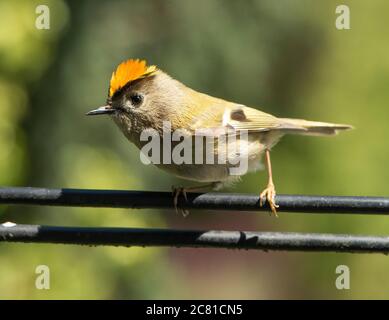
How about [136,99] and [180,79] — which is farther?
[180,79]

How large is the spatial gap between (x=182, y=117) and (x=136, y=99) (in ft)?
0.92

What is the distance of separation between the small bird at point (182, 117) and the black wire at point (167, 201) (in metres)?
0.87

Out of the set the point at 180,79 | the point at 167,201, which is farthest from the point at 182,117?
the point at 180,79

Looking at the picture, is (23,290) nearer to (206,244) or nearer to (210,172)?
(210,172)

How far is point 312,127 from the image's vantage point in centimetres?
471

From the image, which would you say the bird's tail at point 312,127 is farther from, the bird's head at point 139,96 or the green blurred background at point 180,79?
the green blurred background at point 180,79

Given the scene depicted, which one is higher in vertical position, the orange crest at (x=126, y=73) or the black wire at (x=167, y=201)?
the orange crest at (x=126, y=73)

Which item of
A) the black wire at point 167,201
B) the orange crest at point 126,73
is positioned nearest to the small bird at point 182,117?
the orange crest at point 126,73

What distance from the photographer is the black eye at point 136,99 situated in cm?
411

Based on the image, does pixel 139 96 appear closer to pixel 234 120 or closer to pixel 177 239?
pixel 234 120

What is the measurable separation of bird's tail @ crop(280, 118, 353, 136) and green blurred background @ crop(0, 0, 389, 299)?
4.07ft

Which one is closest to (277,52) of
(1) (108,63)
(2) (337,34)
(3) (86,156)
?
(2) (337,34)

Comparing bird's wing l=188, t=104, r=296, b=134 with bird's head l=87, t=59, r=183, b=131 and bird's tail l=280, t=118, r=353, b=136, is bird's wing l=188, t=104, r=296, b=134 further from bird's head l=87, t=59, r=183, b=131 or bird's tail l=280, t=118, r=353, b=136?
bird's head l=87, t=59, r=183, b=131

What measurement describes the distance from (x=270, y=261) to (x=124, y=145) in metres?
4.06
